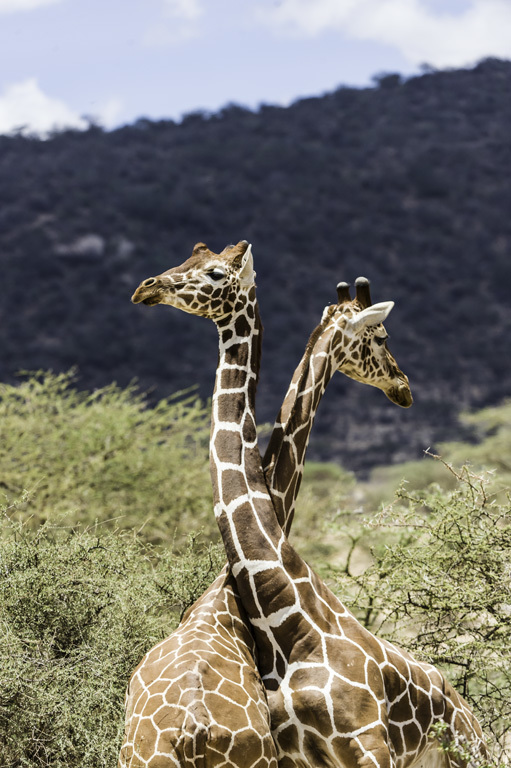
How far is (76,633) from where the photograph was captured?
572 centimetres

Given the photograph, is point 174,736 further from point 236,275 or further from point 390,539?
point 390,539

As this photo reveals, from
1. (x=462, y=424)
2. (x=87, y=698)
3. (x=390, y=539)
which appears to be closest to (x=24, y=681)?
(x=87, y=698)

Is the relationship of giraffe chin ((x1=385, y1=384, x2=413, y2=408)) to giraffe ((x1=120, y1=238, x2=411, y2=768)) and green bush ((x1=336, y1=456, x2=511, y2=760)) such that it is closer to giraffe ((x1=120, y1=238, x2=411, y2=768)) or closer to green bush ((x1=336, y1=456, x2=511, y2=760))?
green bush ((x1=336, y1=456, x2=511, y2=760))

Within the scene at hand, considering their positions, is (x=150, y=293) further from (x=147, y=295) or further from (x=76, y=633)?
(x=76, y=633)

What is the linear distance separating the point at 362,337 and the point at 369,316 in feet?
0.43

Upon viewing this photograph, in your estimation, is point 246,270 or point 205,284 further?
point 246,270

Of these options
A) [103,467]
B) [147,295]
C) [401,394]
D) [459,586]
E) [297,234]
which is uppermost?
[147,295]

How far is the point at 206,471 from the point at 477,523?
760cm

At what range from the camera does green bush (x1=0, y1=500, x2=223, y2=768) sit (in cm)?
494

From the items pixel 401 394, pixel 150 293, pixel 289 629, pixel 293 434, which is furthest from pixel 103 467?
pixel 289 629

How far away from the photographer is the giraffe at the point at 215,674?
350cm

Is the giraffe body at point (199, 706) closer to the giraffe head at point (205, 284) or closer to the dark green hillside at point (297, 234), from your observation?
the giraffe head at point (205, 284)

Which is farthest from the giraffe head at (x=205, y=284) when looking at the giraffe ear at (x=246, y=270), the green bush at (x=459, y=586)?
the green bush at (x=459, y=586)

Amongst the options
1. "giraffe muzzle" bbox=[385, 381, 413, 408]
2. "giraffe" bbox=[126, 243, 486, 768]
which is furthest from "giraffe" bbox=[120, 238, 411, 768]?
"giraffe muzzle" bbox=[385, 381, 413, 408]
